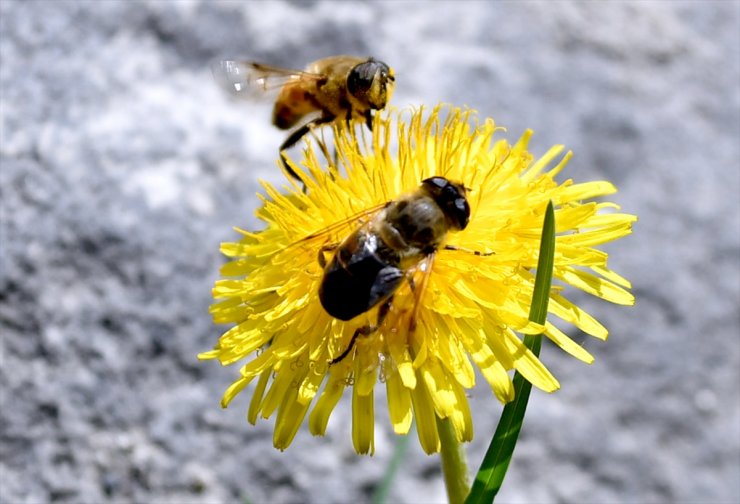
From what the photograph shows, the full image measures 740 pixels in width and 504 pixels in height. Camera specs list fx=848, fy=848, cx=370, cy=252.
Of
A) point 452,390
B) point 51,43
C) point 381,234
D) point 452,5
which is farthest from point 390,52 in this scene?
point 452,390

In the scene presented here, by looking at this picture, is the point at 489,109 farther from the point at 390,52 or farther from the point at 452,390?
the point at 452,390

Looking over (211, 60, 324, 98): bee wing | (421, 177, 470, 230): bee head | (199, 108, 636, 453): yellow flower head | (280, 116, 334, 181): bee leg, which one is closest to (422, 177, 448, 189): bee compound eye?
(421, 177, 470, 230): bee head


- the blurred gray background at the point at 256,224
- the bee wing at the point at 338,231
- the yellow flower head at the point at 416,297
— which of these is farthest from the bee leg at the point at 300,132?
the blurred gray background at the point at 256,224

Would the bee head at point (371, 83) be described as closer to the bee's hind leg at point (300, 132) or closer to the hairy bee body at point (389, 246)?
the bee's hind leg at point (300, 132)

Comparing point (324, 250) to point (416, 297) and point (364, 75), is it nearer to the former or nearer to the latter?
point (416, 297)

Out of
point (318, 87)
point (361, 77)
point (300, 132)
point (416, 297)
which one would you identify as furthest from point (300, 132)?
point (416, 297)

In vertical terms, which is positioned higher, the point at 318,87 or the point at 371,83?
the point at 318,87
